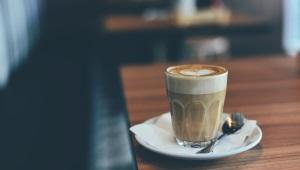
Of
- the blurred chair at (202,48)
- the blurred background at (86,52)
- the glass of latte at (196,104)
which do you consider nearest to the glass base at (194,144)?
the glass of latte at (196,104)

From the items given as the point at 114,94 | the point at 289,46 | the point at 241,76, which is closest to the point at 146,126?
→ the point at 241,76

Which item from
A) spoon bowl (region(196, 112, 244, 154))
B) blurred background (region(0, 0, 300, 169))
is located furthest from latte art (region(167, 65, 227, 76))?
blurred background (region(0, 0, 300, 169))

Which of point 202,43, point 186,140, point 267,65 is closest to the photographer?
point 186,140

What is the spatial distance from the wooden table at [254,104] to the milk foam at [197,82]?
0.13 m

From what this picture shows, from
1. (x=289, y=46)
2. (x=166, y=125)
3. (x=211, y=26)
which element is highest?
(x=166, y=125)

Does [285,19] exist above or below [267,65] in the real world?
below

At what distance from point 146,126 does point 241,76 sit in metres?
0.70

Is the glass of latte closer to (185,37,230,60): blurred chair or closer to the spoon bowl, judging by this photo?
the spoon bowl

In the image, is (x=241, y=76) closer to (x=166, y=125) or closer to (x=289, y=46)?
(x=166, y=125)

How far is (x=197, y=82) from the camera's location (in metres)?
0.79

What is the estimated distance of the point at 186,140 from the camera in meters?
0.83

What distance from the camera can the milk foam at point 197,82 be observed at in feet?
2.59

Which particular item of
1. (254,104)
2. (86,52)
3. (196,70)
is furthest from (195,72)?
(86,52)

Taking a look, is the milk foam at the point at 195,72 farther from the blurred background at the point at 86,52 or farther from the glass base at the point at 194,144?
the blurred background at the point at 86,52
